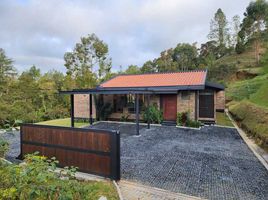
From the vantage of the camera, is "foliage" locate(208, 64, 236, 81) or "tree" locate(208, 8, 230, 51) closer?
"foliage" locate(208, 64, 236, 81)

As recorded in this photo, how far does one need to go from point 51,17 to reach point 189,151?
1134 cm

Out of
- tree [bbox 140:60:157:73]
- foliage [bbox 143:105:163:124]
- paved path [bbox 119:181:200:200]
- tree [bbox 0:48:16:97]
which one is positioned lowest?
paved path [bbox 119:181:200:200]

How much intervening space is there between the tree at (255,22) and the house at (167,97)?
90.7 ft

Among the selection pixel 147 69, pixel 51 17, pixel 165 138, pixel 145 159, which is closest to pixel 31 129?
pixel 145 159

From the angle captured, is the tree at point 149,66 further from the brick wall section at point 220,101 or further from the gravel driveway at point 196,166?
the gravel driveway at point 196,166

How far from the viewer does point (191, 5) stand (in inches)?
490

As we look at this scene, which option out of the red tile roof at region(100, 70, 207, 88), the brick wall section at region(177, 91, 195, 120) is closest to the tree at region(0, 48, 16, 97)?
the red tile roof at region(100, 70, 207, 88)

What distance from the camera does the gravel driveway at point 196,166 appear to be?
4246 mm

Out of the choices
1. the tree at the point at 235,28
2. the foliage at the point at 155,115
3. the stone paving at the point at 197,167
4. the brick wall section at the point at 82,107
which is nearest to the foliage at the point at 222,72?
the tree at the point at 235,28

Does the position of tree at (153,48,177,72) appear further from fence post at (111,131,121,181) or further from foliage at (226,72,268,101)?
fence post at (111,131,121,181)

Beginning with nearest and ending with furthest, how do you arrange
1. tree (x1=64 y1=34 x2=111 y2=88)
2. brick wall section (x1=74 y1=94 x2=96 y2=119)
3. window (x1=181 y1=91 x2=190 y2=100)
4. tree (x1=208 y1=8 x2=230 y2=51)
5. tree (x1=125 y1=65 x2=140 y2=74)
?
window (x1=181 y1=91 x2=190 y2=100) → brick wall section (x1=74 y1=94 x2=96 y2=119) → tree (x1=64 y1=34 x2=111 y2=88) → tree (x1=125 y1=65 x2=140 y2=74) → tree (x1=208 y1=8 x2=230 y2=51)

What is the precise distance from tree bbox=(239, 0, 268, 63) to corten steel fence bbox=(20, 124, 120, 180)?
3820 cm

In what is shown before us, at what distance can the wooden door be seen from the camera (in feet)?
43.4

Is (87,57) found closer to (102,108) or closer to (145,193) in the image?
(102,108)
